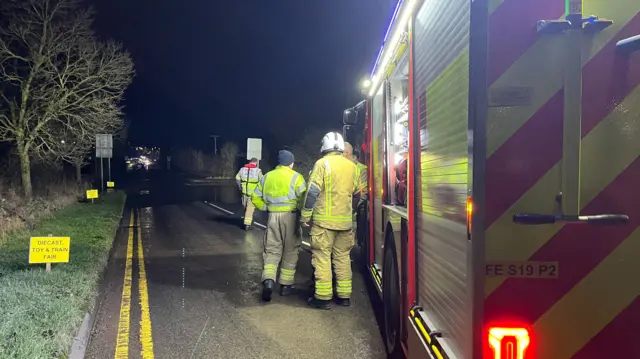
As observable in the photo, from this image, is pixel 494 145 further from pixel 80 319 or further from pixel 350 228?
pixel 80 319

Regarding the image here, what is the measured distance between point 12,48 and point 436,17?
19.2 metres

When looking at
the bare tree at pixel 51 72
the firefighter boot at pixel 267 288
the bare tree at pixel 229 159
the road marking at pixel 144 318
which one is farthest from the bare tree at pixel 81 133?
the bare tree at pixel 229 159

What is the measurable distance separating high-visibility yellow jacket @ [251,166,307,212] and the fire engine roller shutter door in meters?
3.29

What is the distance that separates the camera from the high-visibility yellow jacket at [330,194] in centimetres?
614

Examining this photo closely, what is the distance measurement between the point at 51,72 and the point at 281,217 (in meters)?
14.4

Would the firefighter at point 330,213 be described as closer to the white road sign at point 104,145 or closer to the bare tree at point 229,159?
the white road sign at point 104,145

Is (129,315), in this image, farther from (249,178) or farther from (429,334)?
(249,178)

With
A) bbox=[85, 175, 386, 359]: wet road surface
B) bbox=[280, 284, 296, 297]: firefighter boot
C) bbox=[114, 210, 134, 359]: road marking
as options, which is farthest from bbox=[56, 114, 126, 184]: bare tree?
bbox=[280, 284, 296, 297]: firefighter boot

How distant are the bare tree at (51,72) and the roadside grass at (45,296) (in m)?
8.16

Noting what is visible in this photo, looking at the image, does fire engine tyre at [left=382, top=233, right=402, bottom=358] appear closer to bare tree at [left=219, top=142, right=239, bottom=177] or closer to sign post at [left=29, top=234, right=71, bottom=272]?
sign post at [left=29, top=234, right=71, bottom=272]

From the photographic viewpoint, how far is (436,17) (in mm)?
2924

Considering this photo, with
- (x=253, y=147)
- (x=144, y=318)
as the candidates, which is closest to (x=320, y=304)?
(x=144, y=318)

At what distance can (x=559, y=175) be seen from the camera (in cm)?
210

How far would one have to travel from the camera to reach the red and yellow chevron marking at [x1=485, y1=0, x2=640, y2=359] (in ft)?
6.87
